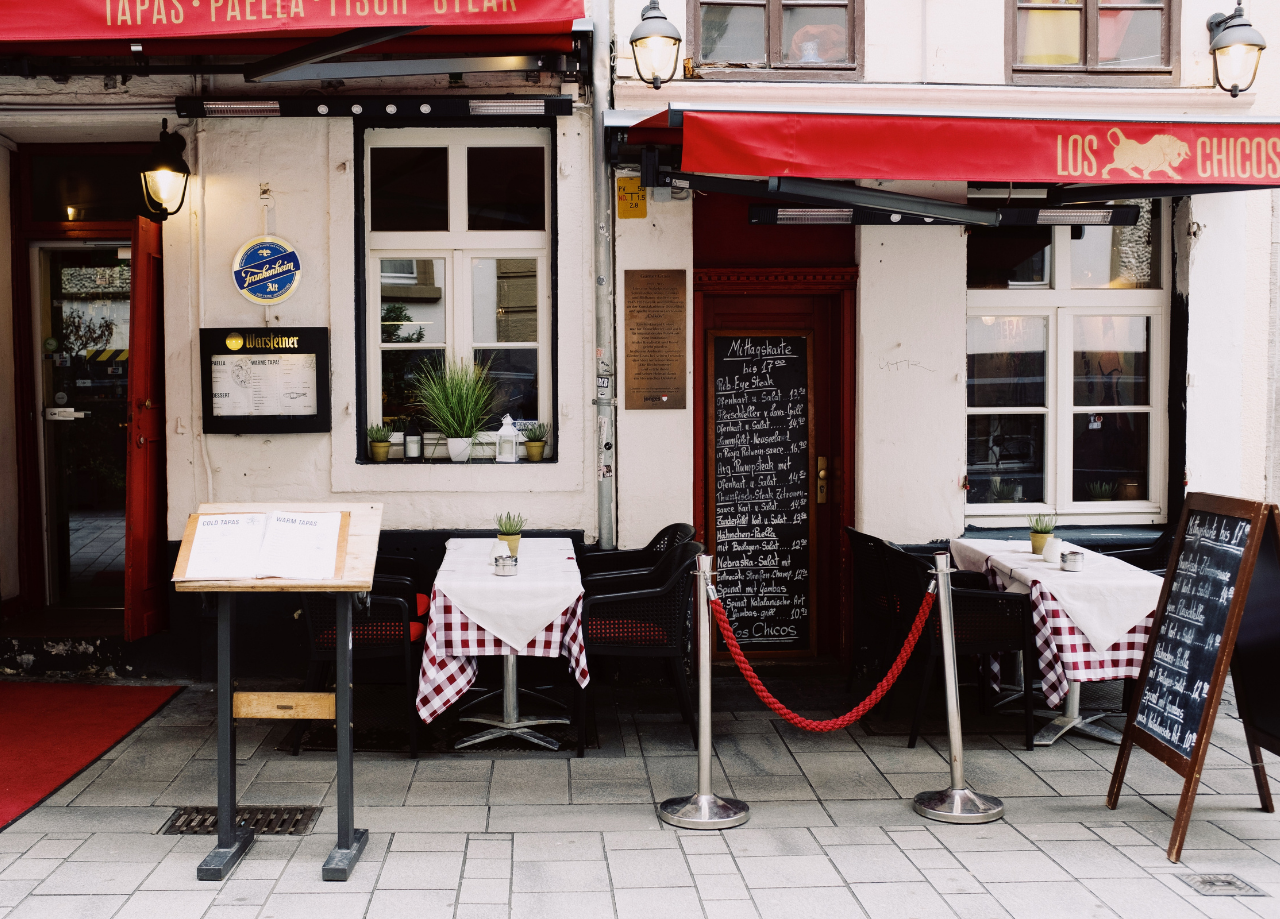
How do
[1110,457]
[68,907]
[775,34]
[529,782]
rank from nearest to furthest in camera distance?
[68,907] → [529,782] → [775,34] → [1110,457]

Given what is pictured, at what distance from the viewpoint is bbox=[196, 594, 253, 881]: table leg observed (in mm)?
3875

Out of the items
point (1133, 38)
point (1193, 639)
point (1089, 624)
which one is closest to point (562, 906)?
point (1193, 639)

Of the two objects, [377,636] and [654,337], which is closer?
[377,636]

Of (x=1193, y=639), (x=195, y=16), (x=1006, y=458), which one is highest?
(x=195, y=16)

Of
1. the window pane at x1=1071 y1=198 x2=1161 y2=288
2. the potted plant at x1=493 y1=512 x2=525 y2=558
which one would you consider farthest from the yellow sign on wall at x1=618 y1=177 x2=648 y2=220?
the window pane at x1=1071 y1=198 x2=1161 y2=288

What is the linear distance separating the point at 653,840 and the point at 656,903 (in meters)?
0.54

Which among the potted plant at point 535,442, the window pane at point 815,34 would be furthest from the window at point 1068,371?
the potted plant at point 535,442

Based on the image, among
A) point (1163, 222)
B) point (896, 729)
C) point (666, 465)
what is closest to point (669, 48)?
point (666, 465)

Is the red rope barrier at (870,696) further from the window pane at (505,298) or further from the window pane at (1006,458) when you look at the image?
the window pane at (505,298)

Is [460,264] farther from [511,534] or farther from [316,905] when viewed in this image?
[316,905]

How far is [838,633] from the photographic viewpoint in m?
6.87

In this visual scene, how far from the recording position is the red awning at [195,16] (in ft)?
15.8

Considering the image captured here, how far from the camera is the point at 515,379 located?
6645 mm

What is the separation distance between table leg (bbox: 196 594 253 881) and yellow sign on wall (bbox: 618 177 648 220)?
140 inches
